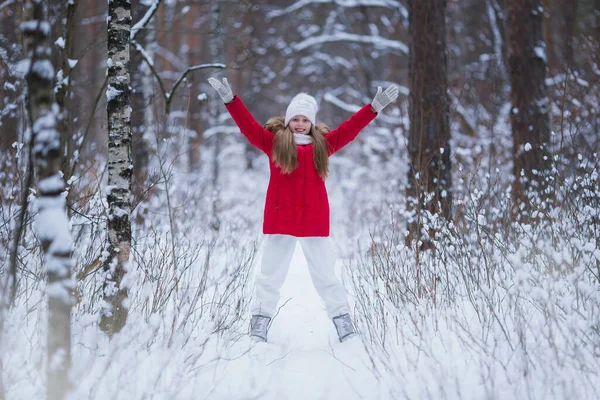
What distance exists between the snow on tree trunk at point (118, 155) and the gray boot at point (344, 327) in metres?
1.34

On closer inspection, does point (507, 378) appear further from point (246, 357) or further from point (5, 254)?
point (5, 254)

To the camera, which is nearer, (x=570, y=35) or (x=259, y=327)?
(x=259, y=327)

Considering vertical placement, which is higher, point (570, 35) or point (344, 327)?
point (570, 35)

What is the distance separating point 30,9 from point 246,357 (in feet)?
6.83

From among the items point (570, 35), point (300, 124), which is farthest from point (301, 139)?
point (570, 35)

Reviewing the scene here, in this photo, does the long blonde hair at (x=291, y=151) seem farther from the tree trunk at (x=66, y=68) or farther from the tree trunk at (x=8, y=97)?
the tree trunk at (x=8, y=97)

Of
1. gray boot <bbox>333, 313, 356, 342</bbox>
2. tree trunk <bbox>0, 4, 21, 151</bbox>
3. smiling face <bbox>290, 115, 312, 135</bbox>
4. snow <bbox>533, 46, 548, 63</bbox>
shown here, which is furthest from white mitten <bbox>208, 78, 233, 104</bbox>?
snow <bbox>533, 46, 548, 63</bbox>

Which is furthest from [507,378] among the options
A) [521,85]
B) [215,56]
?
[215,56]

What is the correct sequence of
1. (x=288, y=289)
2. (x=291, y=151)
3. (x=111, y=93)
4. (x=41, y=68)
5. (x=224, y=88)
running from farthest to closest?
(x=288, y=289), (x=291, y=151), (x=224, y=88), (x=111, y=93), (x=41, y=68)

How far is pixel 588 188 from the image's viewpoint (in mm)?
3305

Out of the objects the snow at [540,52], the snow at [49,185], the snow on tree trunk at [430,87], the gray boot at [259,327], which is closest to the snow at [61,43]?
the snow at [49,185]

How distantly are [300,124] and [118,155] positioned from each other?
1254 millimetres

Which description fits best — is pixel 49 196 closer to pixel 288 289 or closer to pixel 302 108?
pixel 302 108

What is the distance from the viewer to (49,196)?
6.31 feet
